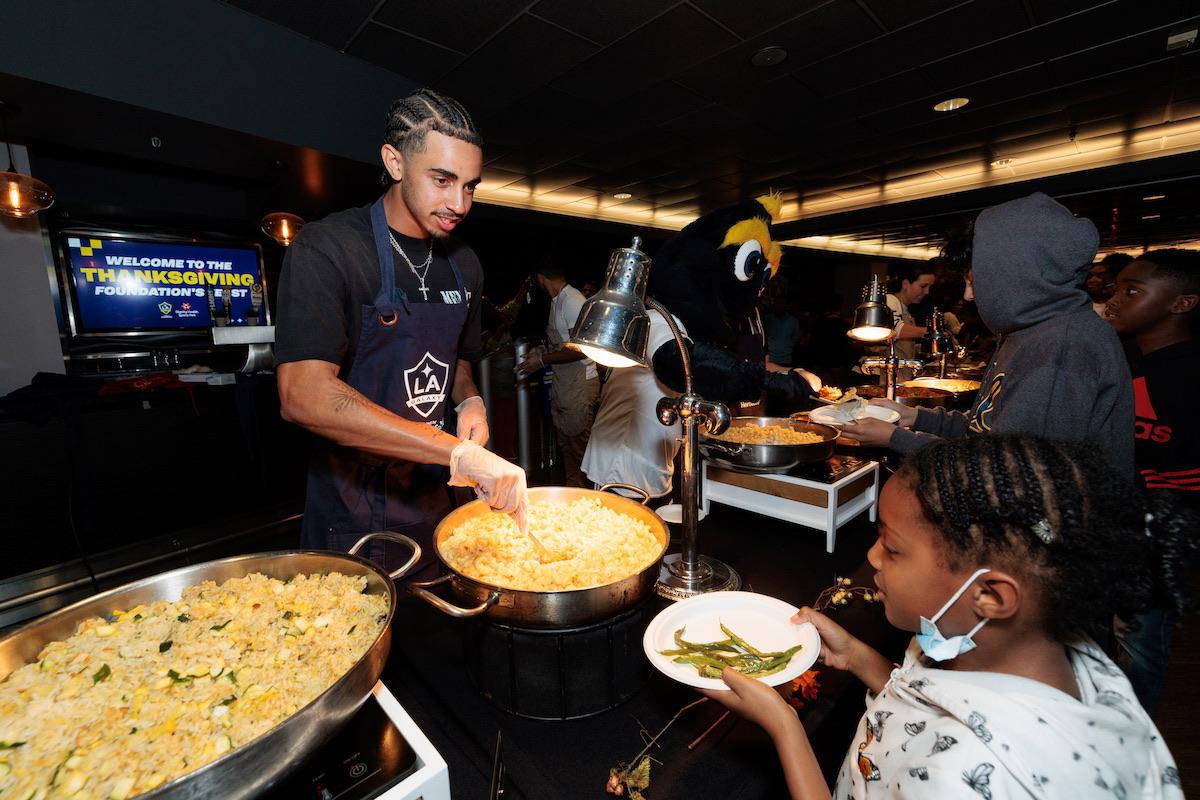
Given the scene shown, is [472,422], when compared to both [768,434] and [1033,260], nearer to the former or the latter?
[768,434]

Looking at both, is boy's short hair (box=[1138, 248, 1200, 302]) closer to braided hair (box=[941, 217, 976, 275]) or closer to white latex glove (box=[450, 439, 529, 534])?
braided hair (box=[941, 217, 976, 275])

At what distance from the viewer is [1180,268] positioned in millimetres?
2299

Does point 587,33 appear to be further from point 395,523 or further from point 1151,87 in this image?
point 1151,87

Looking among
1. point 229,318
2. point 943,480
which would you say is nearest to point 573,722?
point 943,480

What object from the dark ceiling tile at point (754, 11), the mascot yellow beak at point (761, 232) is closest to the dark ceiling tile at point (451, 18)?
the dark ceiling tile at point (754, 11)

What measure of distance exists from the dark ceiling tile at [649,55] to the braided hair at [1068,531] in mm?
4242

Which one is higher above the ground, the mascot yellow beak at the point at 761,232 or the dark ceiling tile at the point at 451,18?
the dark ceiling tile at the point at 451,18

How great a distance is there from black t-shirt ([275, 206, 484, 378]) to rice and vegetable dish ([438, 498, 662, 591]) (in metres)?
0.70

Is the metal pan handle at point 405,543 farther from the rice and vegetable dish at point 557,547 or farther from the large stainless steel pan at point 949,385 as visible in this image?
the large stainless steel pan at point 949,385

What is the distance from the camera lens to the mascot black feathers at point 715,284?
2.19 meters

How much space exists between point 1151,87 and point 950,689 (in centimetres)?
815

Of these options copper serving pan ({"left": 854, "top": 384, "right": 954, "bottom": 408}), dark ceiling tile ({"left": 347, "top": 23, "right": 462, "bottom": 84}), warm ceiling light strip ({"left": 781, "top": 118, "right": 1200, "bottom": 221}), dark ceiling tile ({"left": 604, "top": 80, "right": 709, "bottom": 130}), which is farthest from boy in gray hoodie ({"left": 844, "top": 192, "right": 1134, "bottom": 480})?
warm ceiling light strip ({"left": 781, "top": 118, "right": 1200, "bottom": 221})

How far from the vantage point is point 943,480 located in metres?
0.89

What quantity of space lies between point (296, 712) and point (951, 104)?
25.3 ft
